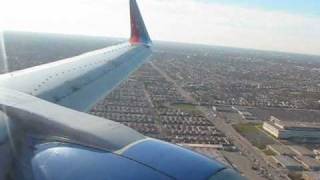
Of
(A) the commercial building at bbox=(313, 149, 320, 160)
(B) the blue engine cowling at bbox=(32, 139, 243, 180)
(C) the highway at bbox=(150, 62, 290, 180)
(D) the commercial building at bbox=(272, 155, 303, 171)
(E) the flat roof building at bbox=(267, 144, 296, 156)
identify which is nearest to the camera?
(B) the blue engine cowling at bbox=(32, 139, 243, 180)

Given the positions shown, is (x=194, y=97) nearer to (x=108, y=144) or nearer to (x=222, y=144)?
(x=222, y=144)

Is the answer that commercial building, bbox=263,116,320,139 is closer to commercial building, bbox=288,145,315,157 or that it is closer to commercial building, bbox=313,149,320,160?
commercial building, bbox=288,145,315,157

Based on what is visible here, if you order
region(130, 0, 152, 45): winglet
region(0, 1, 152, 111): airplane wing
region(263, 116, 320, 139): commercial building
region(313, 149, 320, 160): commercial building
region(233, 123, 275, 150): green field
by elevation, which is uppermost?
region(130, 0, 152, 45): winglet

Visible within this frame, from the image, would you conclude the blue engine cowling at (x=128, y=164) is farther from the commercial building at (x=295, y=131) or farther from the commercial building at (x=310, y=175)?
the commercial building at (x=295, y=131)

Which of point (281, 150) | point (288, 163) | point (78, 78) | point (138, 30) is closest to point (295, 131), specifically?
point (281, 150)

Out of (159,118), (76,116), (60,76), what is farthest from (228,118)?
(76,116)

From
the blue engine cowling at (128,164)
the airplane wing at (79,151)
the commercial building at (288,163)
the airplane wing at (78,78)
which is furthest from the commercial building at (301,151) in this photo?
the blue engine cowling at (128,164)

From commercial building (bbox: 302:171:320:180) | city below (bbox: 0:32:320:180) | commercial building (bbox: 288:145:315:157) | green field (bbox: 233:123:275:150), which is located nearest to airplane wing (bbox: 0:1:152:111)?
city below (bbox: 0:32:320:180)
